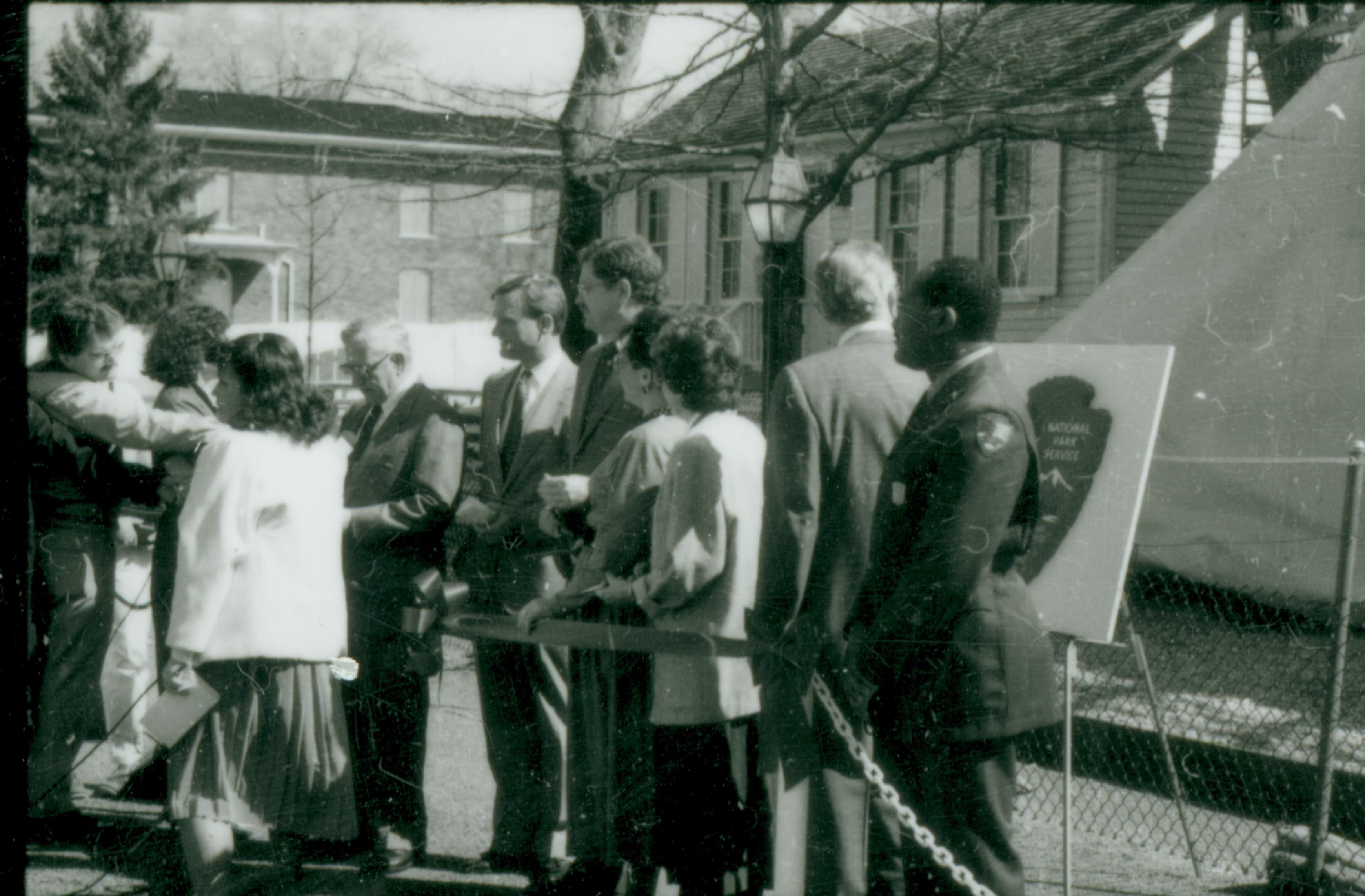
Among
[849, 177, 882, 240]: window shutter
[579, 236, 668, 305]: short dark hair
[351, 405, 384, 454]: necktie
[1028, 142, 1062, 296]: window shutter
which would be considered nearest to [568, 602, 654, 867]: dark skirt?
[579, 236, 668, 305]: short dark hair

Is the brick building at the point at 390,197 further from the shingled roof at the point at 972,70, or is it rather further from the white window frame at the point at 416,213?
the shingled roof at the point at 972,70

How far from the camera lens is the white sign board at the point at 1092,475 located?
13.3ft

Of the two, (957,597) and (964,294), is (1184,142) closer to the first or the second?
(964,294)

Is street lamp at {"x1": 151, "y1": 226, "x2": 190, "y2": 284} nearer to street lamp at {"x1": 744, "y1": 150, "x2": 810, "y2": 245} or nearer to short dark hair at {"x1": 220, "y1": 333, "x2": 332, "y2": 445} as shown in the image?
street lamp at {"x1": 744, "y1": 150, "x2": 810, "y2": 245}

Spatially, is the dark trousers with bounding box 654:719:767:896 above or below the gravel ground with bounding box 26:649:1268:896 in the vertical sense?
above

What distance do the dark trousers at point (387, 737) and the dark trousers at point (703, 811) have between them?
1197 mm

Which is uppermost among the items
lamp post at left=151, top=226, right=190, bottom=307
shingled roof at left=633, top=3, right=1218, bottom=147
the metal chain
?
shingled roof at left=633, top=3, right=1218, bottom=147

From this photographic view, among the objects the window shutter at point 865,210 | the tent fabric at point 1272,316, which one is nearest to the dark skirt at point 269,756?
the tent fabric at point 1272,316

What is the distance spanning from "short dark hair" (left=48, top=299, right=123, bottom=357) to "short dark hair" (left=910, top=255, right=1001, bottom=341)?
9.37 ft

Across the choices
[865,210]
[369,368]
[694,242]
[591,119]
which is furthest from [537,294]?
[865,210]

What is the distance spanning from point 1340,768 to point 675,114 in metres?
5.80

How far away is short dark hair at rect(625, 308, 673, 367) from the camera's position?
3.80m

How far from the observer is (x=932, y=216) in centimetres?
1252

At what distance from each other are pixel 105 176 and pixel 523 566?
476 centimetres
